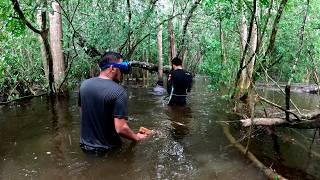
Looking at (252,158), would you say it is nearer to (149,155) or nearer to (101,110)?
(149,155)

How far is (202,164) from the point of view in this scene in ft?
18.4

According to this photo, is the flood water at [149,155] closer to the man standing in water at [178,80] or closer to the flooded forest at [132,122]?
the flooded forest at [132,122]

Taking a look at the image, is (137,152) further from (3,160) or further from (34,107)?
(34,107)

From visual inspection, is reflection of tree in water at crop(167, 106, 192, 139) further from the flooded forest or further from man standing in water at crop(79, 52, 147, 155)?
man standing in water at crop(79, 52, 147, 155)

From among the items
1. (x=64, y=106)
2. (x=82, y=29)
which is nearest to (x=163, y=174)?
(x=64, y=106)

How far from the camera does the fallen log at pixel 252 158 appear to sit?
4.82 meters

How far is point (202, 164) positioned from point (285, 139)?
8.77 ft

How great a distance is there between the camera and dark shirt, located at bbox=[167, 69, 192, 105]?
10.3 meters

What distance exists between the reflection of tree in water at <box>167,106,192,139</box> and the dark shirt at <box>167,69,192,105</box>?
1.21 ft

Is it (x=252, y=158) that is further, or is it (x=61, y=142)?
(x=61, y=142)

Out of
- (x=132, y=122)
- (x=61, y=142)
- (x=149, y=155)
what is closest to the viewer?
(x=149, y=155)

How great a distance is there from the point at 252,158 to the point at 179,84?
4960 millimetres

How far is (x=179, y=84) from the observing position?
1042cm

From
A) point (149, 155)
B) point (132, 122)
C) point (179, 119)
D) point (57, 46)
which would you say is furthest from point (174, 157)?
point (57, 46)
